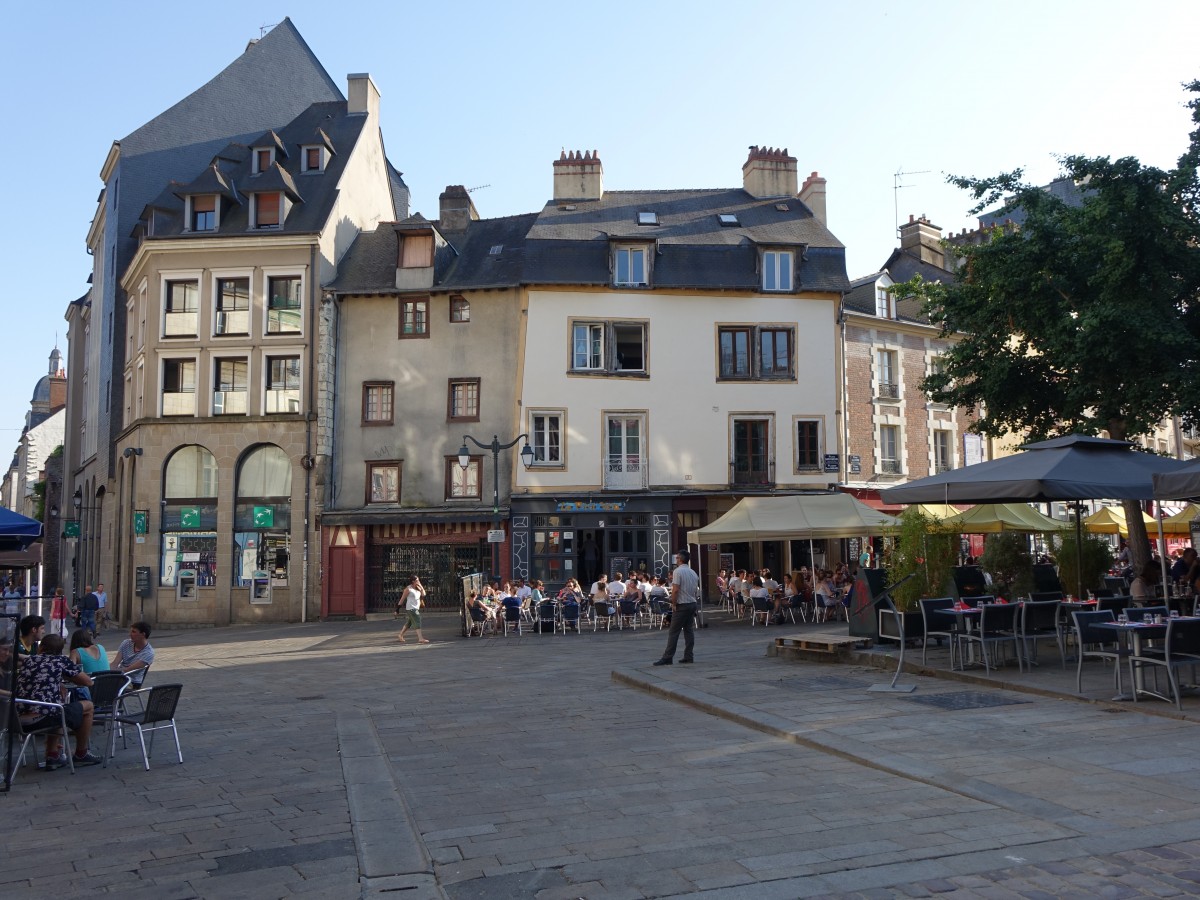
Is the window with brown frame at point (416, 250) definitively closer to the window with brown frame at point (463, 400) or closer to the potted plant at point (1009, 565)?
the window with brown frame at point (463, 400)

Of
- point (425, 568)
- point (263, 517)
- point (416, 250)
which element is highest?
point (416, 250)

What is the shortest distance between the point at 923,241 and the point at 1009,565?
26.9 metres

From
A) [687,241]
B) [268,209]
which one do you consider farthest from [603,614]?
[268,209]

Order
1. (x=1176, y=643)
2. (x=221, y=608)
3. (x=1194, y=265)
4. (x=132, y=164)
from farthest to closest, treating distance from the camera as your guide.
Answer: (x=132, y=164) < (x=221, y=608) < (x=1194, y=265) < (x=1176, y=643)

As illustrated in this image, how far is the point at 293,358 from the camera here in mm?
30984

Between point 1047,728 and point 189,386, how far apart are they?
93.7ft

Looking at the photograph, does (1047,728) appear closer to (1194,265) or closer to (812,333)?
(1194,265)

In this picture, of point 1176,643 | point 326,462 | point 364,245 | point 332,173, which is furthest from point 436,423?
point 1176,643

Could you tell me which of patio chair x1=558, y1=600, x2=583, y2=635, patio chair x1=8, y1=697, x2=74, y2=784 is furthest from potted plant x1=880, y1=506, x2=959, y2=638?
patio chair x1=558, y1=600, x2=583, y2=635

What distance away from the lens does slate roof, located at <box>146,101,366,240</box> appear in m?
31.7

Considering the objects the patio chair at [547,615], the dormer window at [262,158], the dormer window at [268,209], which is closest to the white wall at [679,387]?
the patio chair at [547,615]

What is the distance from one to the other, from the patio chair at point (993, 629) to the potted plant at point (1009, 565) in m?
2.93

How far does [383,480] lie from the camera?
31.0m

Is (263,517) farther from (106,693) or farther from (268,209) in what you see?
(106,693)
